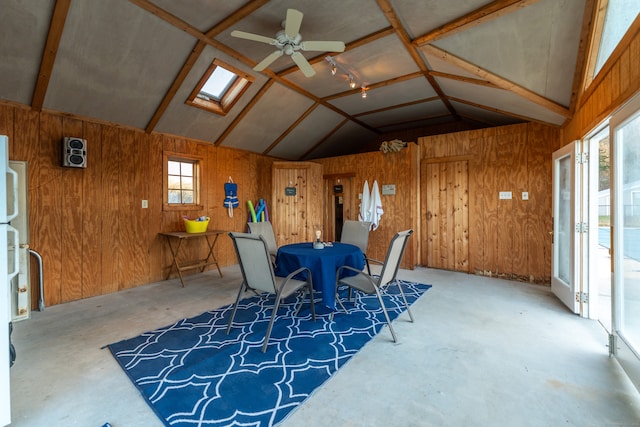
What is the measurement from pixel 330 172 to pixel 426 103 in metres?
2.36

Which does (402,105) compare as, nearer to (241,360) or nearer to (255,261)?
(255,261)

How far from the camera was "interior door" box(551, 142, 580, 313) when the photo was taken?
3045 millimetres

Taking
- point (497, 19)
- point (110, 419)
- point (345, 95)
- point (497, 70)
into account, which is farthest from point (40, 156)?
point (497, 70)

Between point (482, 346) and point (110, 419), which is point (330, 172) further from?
point (110, 419)

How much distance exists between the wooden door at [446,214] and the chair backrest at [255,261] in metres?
3.81

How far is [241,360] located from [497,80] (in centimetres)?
383

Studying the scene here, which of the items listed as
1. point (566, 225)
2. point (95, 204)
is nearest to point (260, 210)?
point (95, 204)

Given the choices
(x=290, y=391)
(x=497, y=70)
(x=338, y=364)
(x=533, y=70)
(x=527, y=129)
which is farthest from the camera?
(x=527, y=129)

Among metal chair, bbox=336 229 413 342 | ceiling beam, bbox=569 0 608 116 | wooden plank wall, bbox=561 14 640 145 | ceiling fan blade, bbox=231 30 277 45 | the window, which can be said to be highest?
ceiling fan blade, bbox=231 30 277 45

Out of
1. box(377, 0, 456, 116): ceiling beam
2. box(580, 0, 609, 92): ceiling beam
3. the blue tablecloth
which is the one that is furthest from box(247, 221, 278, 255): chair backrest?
box(580, 0, 609, 92): ceiling beam

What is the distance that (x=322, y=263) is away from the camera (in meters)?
2.78

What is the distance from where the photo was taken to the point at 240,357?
226 cm

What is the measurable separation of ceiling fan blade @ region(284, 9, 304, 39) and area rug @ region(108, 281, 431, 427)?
286 centimetres

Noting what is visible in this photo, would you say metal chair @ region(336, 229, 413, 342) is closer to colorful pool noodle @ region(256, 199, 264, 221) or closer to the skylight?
the skylight
